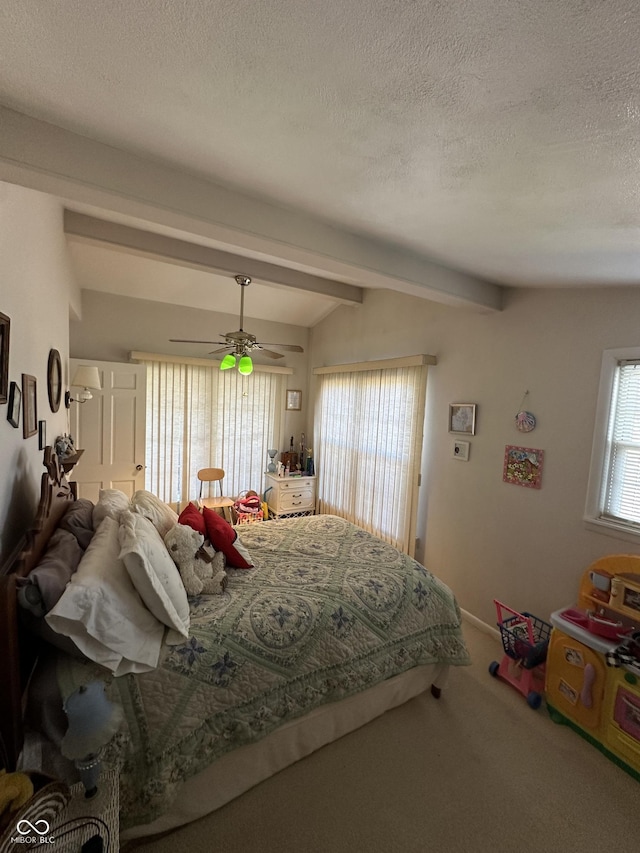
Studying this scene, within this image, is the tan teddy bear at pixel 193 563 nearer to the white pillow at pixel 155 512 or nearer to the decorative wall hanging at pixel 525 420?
the white pillow at pixel 155 512

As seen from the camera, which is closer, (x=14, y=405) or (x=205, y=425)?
(x=14, y=405)

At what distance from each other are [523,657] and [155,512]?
250 centimetres

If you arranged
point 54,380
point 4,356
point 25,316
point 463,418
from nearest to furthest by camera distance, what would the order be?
point 4,356, point 25,316, point 54,380, point 463,418

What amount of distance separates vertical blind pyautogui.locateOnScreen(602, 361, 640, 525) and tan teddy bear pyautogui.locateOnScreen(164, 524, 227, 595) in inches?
94.6

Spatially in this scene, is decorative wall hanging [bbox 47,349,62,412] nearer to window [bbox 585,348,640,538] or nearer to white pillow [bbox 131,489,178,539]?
white pillow [bbox 131,489,178,539]

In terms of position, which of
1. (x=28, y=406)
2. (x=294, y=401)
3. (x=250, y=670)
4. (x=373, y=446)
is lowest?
(x=250, y=670)

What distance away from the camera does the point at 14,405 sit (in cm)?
152

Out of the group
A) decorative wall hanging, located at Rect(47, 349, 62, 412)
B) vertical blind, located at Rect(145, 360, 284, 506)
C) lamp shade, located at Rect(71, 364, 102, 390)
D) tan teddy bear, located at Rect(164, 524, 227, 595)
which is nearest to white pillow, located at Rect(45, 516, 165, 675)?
tan teddy bear, located at Rect(164, 524, 227, 595)

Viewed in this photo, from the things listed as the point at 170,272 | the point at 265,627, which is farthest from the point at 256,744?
the point at 170,272

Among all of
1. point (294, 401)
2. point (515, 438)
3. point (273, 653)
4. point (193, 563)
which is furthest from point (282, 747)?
point (294, 401)

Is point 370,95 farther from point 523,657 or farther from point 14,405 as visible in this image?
point 523,657

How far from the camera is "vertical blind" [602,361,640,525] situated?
2148mm

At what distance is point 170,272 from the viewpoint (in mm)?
3865

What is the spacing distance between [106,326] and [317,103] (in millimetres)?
3978
